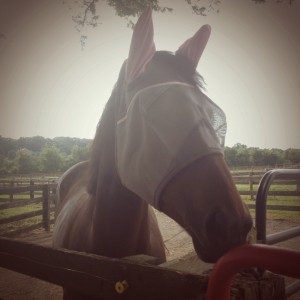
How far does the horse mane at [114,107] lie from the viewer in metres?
1.57

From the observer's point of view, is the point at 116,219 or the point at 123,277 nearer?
the point at 123,277


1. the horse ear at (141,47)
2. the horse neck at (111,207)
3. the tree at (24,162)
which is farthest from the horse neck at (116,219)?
the tree at (24,162)

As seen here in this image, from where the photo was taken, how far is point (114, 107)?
197 centimetres

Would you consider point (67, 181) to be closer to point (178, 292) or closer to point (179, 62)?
point (179, 62)

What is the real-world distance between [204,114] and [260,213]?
36.0 inches

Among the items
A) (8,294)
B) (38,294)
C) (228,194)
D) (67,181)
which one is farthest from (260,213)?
(8,294)

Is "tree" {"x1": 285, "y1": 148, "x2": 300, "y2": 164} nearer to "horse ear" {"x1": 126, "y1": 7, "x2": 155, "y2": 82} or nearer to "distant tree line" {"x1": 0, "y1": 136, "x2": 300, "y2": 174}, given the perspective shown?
"distant tree line" {"x1": 0, "y1": 136, "x2": 300, "y2": 174}

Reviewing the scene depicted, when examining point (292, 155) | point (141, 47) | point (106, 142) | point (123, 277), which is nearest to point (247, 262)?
point (123, 277)

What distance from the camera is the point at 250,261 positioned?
0.65 m

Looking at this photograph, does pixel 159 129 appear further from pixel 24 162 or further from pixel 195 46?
pixel 24 162

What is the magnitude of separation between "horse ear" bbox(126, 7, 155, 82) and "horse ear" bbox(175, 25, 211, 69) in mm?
247

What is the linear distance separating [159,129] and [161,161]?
0.59ft

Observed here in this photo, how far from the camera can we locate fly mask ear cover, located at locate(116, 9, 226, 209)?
4.06 feet

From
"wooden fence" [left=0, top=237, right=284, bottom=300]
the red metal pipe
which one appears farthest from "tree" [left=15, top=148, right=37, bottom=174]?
the red metal pipe
